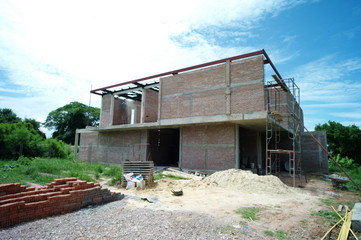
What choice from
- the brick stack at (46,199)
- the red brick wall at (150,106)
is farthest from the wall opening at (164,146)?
the brick stack at (46,199)

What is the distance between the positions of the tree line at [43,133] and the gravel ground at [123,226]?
1883 cm

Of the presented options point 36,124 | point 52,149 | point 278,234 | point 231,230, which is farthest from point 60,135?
point 278,234

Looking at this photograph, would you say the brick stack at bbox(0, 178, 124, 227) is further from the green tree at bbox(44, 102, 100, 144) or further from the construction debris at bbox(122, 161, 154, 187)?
the green tree at bbox(44, 102, 100, 144)

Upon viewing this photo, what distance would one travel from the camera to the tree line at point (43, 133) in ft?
66.5

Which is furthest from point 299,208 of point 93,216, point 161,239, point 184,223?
point 93,216

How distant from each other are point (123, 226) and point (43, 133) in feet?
143

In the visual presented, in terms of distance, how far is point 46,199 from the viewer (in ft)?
19.6

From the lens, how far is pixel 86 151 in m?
23.7

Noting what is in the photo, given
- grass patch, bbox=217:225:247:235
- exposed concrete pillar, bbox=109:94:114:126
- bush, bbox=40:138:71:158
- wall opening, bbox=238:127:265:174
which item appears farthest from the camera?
Result: bush, bbox=40:138:71:158

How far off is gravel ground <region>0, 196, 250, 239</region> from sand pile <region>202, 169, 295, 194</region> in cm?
532

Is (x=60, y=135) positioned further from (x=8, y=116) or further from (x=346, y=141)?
(x=346, y=141)

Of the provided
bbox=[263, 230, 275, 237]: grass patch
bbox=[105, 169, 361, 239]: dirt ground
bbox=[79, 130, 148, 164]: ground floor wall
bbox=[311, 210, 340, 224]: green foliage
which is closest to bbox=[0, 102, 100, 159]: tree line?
bbox=[79, 130, 148, 164]: ground floor wall

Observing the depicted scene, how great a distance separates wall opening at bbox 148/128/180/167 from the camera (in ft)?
65.6

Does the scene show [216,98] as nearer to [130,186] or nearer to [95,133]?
[130,186]
